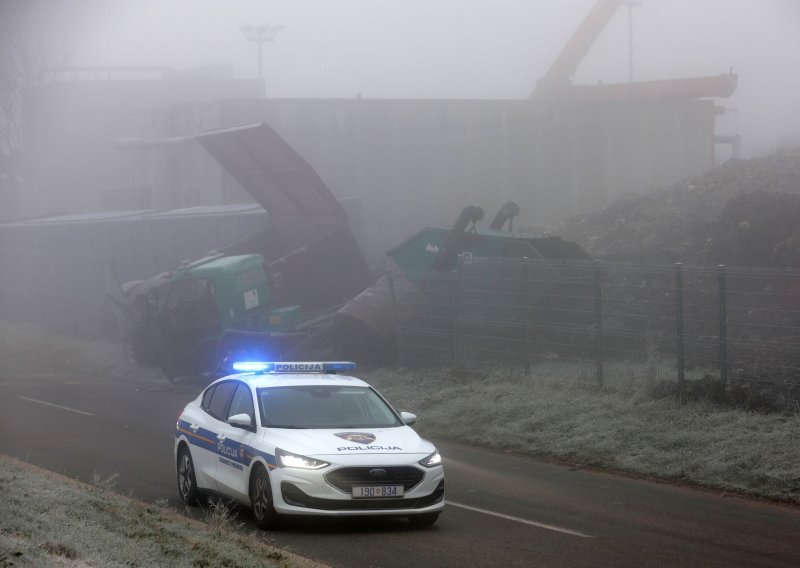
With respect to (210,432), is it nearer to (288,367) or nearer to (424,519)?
(288,367)

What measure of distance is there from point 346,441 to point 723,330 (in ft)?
24.2

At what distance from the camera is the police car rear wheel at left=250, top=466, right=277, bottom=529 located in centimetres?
1005

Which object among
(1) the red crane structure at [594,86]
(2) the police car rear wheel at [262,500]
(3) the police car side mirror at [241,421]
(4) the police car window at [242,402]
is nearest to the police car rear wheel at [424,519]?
(2) the police car rear wheel at [262,500]

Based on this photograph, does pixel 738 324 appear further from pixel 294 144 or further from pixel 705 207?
pixel 294 144

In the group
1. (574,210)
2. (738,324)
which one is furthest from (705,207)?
(738,324)

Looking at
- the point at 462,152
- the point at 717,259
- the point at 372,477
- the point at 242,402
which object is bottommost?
the point at 372,477

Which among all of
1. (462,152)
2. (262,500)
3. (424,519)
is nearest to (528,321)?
(424,519)

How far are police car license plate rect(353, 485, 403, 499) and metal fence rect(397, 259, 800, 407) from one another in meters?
6.82

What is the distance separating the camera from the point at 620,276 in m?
20.9

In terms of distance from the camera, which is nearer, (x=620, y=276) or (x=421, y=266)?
(x=620, y=276)

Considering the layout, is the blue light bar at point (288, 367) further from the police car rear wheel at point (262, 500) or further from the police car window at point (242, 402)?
the police car rear wheel at point (262, 500)

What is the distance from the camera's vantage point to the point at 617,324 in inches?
720

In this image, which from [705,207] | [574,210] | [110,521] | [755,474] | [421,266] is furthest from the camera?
[574,210]

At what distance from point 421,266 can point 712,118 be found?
77.8 feet
